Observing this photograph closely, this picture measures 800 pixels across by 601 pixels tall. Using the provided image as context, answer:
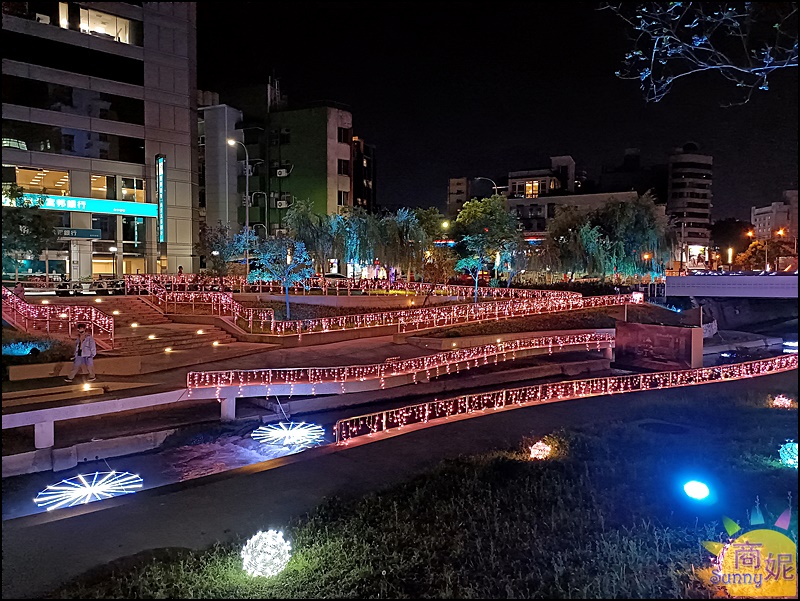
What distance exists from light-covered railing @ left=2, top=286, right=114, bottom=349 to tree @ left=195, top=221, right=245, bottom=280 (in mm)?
16776

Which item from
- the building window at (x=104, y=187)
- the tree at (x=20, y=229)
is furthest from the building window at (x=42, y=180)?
the tree at (x=20, y=229)

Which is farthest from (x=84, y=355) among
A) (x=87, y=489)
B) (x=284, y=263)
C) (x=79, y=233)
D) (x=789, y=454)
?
(x=79, y=233)

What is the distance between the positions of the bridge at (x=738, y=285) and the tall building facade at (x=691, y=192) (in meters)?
60.7

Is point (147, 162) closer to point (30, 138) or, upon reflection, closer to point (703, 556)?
point (30, 138)

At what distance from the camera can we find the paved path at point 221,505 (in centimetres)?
642

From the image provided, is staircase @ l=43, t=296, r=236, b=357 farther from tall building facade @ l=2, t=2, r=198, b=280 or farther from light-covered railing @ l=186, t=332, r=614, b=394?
tall building facade @ l=2, t=2, r=198, b=280

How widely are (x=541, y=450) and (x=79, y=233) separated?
37104mm

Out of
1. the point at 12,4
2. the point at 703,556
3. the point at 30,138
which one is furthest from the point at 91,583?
the point at 12,4

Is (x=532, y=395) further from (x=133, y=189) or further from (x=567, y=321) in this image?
(x=133, y=189)

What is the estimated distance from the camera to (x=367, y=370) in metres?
17.1

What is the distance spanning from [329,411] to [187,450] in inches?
156

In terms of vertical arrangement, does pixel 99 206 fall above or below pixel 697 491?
above

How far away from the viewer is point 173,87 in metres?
42.5

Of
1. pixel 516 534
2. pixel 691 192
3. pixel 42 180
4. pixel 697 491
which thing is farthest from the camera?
pixel 691 192
